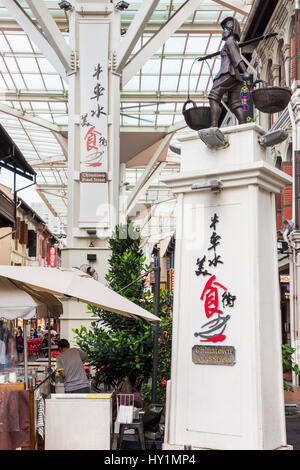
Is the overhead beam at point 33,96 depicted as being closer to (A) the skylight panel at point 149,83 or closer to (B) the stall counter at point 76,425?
(A) the skylight panel at point 149,83

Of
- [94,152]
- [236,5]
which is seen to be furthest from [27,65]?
[94,152]

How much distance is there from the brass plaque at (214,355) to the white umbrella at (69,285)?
0.85 metres

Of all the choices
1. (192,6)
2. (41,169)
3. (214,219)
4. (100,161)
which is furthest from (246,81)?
(41,169)

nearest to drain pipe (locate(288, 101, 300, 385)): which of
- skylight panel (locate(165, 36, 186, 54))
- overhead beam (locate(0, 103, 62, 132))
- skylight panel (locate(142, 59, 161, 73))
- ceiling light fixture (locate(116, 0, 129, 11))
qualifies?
ceiling light fixture (locate(116, 0, 129, 11))

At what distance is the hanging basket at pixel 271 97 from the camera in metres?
8.30

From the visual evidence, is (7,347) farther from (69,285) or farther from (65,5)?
(65,5)

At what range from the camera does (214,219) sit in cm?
848

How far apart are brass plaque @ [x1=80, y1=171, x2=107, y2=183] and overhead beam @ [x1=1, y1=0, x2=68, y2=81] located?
2579mm

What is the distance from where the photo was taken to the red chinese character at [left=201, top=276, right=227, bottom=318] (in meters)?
8.27

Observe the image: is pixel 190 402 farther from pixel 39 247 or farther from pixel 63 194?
pixel 39 247

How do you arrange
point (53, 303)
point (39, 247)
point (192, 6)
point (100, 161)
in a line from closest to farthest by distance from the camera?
point (53, 303), point (100, 161), point (192, 6), point (39, 247)

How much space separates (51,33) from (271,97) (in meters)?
9.87

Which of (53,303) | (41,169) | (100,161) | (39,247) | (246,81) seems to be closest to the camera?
(246,81)

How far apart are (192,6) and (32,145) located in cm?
1848
